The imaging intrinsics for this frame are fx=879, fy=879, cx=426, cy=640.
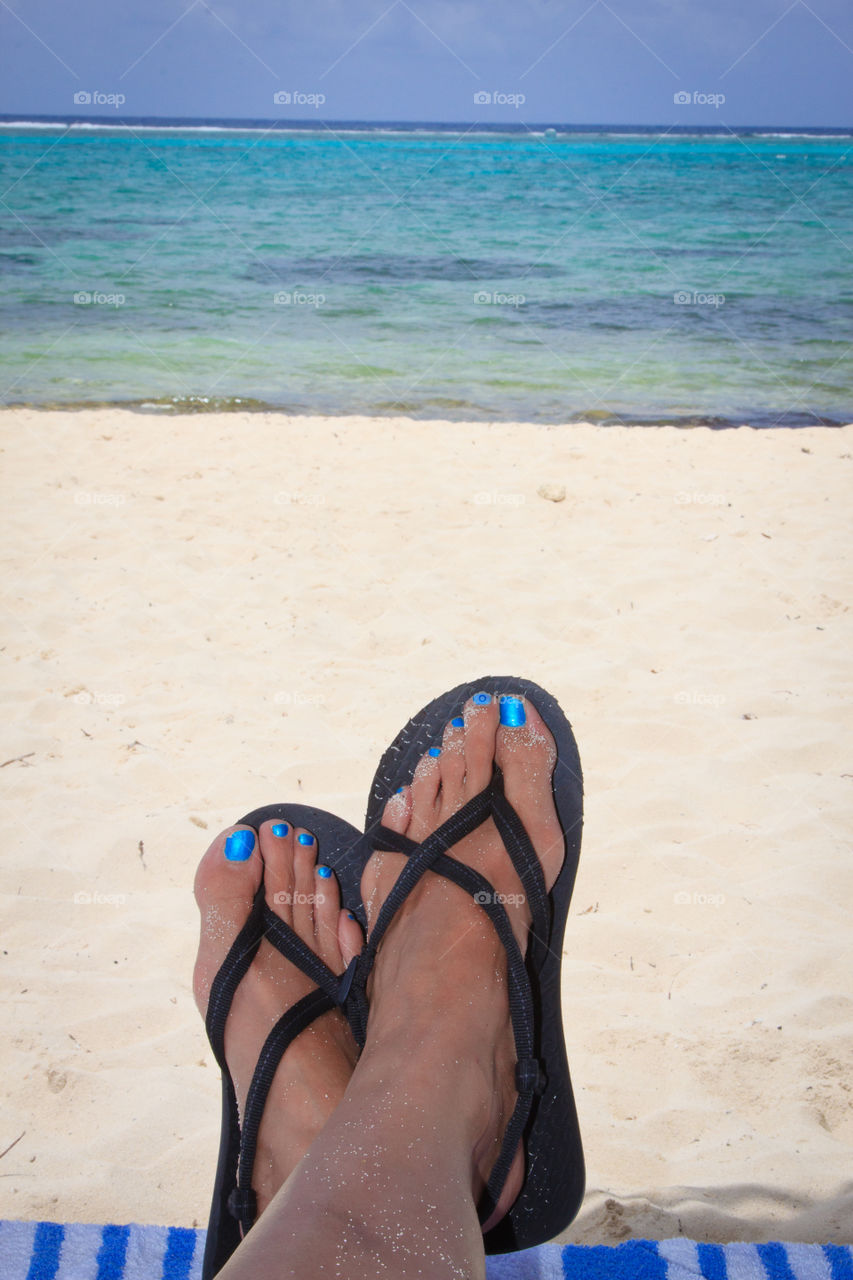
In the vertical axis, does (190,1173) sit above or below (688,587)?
below

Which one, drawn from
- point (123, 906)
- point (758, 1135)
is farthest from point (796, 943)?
point (123, 906)

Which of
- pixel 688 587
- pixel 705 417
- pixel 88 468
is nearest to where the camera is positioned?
pixel 688 587

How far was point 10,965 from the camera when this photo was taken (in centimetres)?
164

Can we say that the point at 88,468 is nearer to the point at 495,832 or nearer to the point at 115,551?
the point at 115,551

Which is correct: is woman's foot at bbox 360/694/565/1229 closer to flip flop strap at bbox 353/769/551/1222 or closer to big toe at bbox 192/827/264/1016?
flip flop strap at bbox 353/769/551/1222

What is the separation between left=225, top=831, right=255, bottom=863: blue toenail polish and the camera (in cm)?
160

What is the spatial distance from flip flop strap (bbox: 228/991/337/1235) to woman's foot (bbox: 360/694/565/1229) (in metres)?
0.11

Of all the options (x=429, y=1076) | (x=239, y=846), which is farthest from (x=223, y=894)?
(x=429, y=1076)

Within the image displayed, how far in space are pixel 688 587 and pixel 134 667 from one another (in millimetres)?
1773

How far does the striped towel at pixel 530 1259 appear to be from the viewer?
3.83 feet

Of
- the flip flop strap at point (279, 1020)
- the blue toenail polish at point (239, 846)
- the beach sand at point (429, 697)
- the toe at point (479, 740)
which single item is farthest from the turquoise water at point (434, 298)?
the flip flop strap at point (279, 1020)

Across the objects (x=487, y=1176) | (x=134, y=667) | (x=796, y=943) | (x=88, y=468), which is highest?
(x=88, y=468)

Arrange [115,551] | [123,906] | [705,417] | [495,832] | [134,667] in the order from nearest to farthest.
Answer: [495,832]
[123,906]
[134,667]
[115,551]
[705,417]

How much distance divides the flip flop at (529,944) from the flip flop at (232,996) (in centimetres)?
8
